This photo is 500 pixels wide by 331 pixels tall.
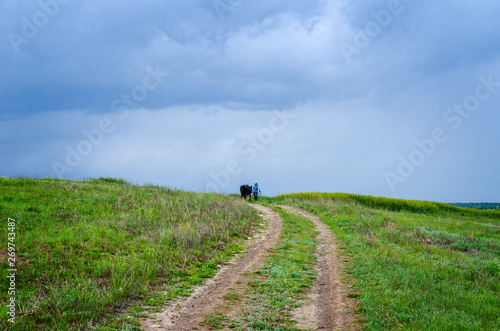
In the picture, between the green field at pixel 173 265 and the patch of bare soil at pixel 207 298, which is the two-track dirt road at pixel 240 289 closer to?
the patch of bare soil at pixel 207 298

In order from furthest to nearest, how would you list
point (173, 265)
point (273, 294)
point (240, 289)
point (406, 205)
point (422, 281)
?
point (406, 205), point (173, 265), point (422, 281), point (240, 289), point (273, 294)

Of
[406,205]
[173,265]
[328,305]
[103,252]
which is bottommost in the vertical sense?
[328,305]

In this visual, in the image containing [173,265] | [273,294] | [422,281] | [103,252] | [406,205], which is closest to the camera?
[273,294]

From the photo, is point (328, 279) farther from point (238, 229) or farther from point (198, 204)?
point (198, 204)

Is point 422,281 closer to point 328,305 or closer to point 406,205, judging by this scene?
point 328,305

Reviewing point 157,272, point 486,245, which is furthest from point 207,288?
point 486,245

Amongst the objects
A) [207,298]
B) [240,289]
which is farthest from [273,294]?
[207,298]

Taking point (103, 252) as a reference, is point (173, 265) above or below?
below

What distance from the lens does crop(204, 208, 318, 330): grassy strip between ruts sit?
686cm

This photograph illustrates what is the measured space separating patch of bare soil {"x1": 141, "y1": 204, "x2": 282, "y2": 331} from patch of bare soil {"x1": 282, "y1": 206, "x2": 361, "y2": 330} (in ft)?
6.61

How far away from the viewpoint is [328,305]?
7980 millimetres

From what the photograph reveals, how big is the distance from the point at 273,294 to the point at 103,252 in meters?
6.48

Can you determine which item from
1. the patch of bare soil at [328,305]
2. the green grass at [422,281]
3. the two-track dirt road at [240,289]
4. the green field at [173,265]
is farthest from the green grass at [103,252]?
the green grass at [422,281]

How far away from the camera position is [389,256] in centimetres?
1302
